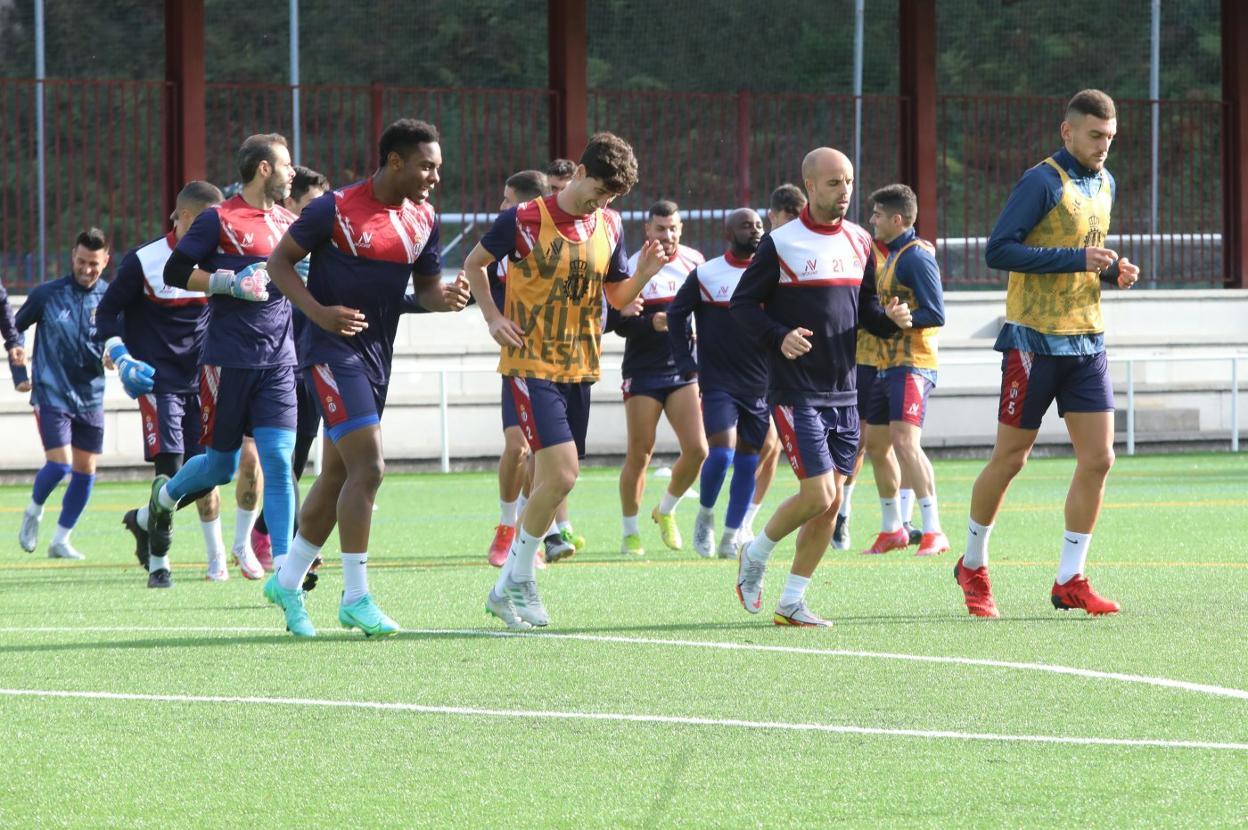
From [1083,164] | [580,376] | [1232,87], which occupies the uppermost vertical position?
[1232,87]

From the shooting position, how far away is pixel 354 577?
808cm

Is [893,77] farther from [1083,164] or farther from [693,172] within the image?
[1083,164]

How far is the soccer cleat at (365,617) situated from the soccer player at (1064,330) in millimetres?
2413

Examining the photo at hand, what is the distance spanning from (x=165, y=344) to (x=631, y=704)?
4998 mm

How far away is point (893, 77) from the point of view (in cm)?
3084

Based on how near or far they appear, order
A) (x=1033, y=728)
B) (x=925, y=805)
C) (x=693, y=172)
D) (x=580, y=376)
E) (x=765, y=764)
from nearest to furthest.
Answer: (x=925, y=805) < (x=765, y=764) < (x=1033, y=728) < (x=580, y=376) < (x=693, y=172)

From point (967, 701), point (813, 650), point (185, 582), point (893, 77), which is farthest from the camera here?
point (893, 77)

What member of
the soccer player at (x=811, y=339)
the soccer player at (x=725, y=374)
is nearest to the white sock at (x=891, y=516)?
the soccer player at (x=725, y=374)

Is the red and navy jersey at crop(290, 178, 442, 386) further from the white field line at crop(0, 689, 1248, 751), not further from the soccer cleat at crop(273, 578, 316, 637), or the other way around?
the white field line at crop(0, 689, 1248, 751)

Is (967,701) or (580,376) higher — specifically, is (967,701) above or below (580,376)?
below

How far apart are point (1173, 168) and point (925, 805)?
23.7 metres

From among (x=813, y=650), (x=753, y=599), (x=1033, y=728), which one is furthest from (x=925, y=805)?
(x=753, y=599)

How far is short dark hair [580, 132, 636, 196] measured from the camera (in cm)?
819

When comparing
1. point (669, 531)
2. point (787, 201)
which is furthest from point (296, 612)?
point (669, 531)
